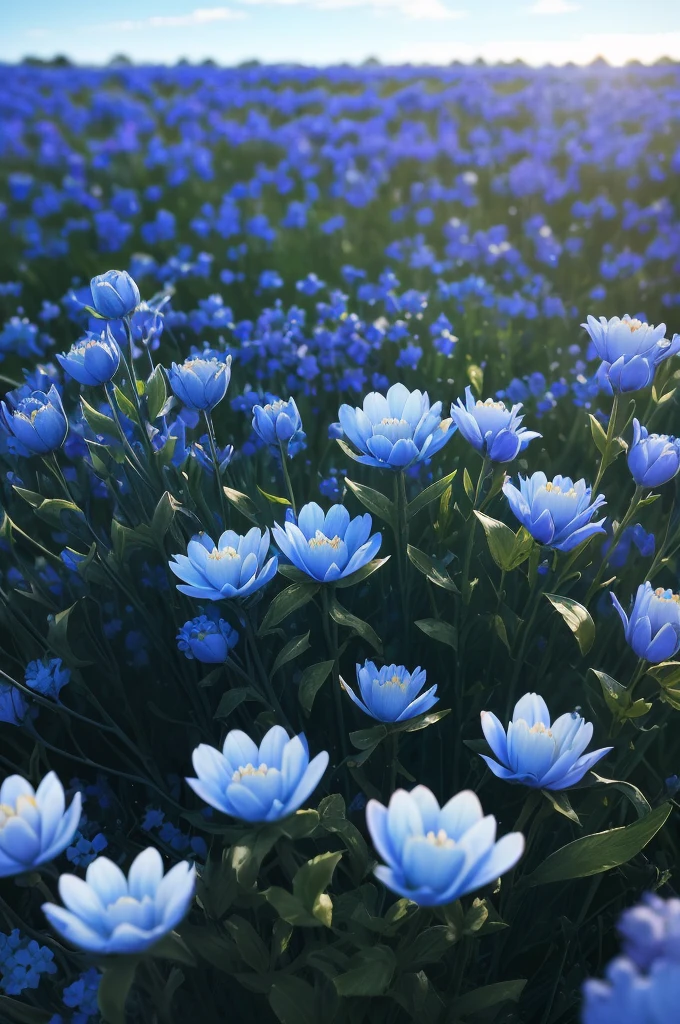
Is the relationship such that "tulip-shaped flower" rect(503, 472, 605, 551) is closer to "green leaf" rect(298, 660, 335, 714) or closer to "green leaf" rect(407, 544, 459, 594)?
"green leaf" rect(407, 544, 459, 594)

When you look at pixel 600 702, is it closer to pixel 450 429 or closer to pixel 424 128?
pixel 450 429

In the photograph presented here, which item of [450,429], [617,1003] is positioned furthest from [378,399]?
[617,1003]

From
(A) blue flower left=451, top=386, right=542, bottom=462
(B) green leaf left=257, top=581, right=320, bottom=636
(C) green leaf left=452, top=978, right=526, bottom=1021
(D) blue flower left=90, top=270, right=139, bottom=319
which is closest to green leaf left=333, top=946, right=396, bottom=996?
(C) green leaf left=452, top=978, right=526, bottom=1021

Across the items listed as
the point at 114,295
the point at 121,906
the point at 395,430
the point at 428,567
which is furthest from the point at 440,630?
the point at 114,295

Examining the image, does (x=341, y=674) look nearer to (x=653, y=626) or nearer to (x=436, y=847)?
(x=653, y=626)

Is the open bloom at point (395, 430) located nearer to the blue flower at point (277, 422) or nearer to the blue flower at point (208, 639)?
the blue flower at point (277, 422)

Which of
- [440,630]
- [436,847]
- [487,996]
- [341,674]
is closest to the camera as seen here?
[436,847]
